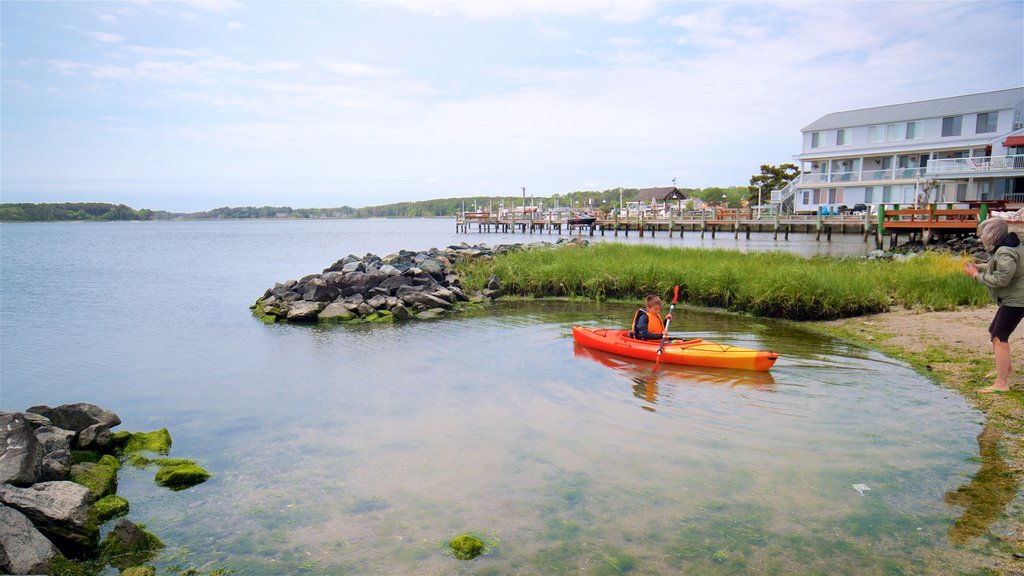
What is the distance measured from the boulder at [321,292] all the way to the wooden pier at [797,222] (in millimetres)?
28170

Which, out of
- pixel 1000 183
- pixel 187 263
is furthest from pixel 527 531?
pixel 1000 183

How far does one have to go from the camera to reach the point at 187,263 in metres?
39.6

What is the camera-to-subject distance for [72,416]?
7.42 m

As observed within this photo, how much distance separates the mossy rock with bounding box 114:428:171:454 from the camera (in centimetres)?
759

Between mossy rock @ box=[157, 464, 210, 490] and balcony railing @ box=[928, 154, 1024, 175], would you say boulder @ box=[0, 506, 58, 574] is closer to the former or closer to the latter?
mossy rock @ box=[157, 464, 210, 490]

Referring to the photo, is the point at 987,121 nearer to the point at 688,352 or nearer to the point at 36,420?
the point at 688,352

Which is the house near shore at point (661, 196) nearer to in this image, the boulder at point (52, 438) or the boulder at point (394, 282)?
the boulder at point (394, 282)

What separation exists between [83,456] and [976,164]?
46.7 m

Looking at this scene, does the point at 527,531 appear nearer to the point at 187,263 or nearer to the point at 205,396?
the point at 205,396

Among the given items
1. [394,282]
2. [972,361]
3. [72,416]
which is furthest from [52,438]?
[394,282]

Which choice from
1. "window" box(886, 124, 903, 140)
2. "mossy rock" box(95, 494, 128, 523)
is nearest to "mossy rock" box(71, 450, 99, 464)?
"mossy rock" box(95, 494, 128, 523)

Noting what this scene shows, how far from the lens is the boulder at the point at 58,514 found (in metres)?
5.08

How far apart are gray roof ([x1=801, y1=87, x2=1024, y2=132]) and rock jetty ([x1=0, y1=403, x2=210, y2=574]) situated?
52727mm

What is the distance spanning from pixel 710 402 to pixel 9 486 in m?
7.94
